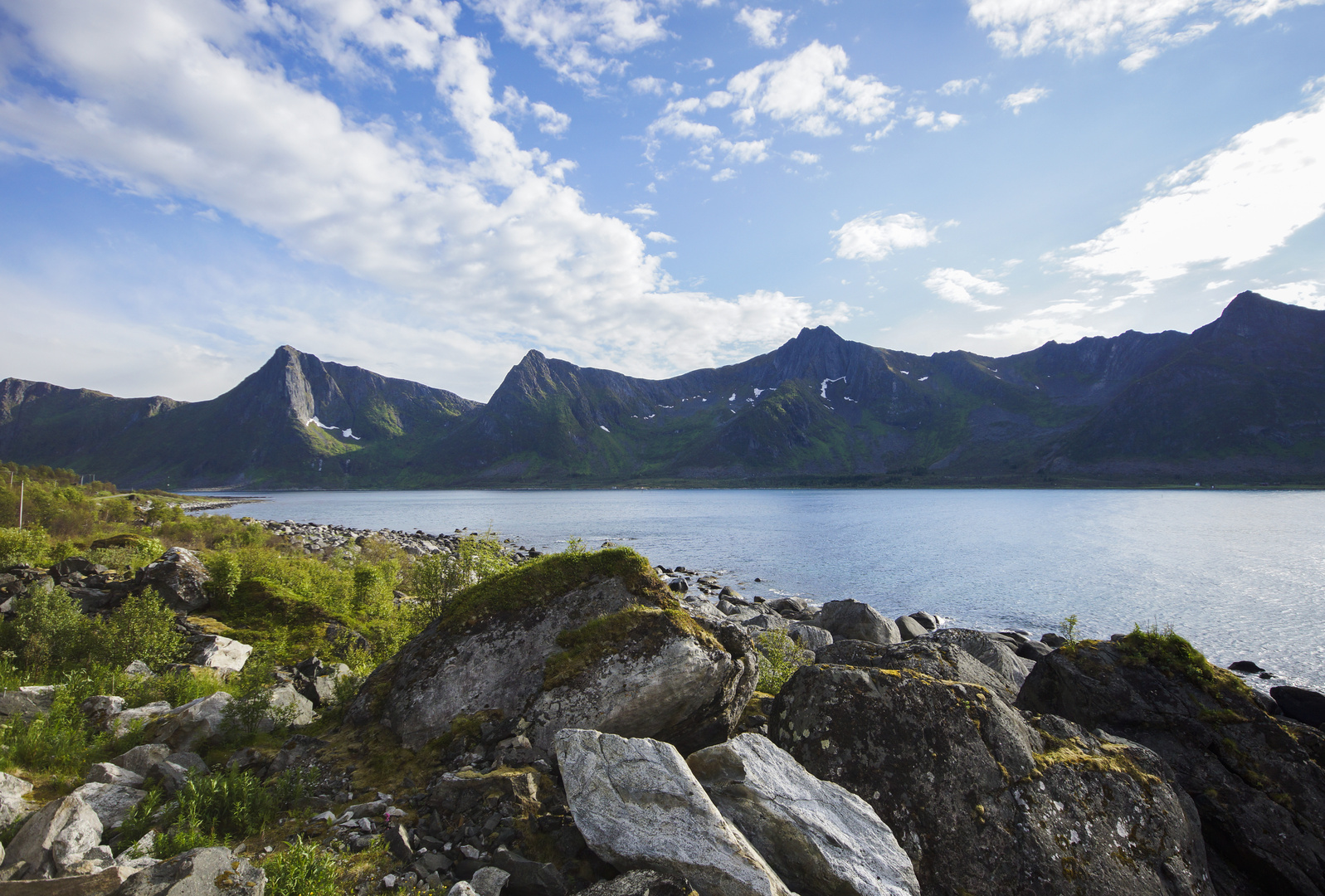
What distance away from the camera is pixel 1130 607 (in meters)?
40.3

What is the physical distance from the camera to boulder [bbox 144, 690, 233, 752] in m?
9.39

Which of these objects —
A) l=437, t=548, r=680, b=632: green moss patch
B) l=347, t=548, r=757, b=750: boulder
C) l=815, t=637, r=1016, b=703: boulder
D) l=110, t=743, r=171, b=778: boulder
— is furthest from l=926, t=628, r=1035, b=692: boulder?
l=110, t=743, r=171, b=778: boulder

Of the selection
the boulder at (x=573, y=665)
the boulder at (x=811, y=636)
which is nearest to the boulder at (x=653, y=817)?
the boulder at (x=573, y=665)

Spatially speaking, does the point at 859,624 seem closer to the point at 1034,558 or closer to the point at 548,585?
the point at 548,585

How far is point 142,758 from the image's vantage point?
326 inches

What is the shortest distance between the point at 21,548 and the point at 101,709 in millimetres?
15792

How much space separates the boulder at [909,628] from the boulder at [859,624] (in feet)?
3.32

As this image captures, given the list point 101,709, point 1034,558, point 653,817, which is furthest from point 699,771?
point 1034,558

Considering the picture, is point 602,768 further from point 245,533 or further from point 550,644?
point 245,533

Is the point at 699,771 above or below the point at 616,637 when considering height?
below

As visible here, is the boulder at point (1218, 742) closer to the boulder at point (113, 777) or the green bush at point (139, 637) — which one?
the boulder at point (113, 777)

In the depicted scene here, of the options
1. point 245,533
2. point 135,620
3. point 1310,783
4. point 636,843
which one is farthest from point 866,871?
point 245,533

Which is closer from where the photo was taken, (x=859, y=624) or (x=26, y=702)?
(x=26, y=702)

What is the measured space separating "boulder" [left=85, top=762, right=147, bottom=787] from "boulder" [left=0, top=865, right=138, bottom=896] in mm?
2709
